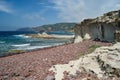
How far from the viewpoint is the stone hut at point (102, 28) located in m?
27.5

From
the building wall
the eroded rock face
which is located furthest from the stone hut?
the eroded rock face

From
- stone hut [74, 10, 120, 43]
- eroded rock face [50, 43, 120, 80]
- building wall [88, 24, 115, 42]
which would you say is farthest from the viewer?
building wall [88, 24, 115, 42]

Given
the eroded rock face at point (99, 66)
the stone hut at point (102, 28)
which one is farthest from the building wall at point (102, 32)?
the eroded rock face at point (99, 66)

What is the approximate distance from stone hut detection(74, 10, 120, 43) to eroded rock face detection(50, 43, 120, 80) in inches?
449

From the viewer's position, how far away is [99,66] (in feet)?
46.8

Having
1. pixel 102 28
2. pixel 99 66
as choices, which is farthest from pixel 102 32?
pixel 99 66

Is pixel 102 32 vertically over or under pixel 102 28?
under

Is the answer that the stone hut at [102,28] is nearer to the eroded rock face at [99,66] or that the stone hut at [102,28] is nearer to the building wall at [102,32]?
the building wall at [102,32]

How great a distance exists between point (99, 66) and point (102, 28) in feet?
61.2

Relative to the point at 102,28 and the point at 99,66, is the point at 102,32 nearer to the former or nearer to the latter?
the point at 102,28

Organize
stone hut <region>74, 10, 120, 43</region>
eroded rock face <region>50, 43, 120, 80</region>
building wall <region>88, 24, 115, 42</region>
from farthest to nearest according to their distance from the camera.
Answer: building wall <region>88, 24, 115, 42</region>, stone hut <region>74, 10, 120, 43</region>, eroded rock face <region>50, 43, 120, 80</region>

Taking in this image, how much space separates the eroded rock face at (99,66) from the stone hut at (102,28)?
37.4 feet

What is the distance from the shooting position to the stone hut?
27481mm

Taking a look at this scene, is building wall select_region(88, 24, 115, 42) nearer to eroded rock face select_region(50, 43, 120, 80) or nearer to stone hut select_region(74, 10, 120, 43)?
stone hut select_region(74, 10, 120, 43)
